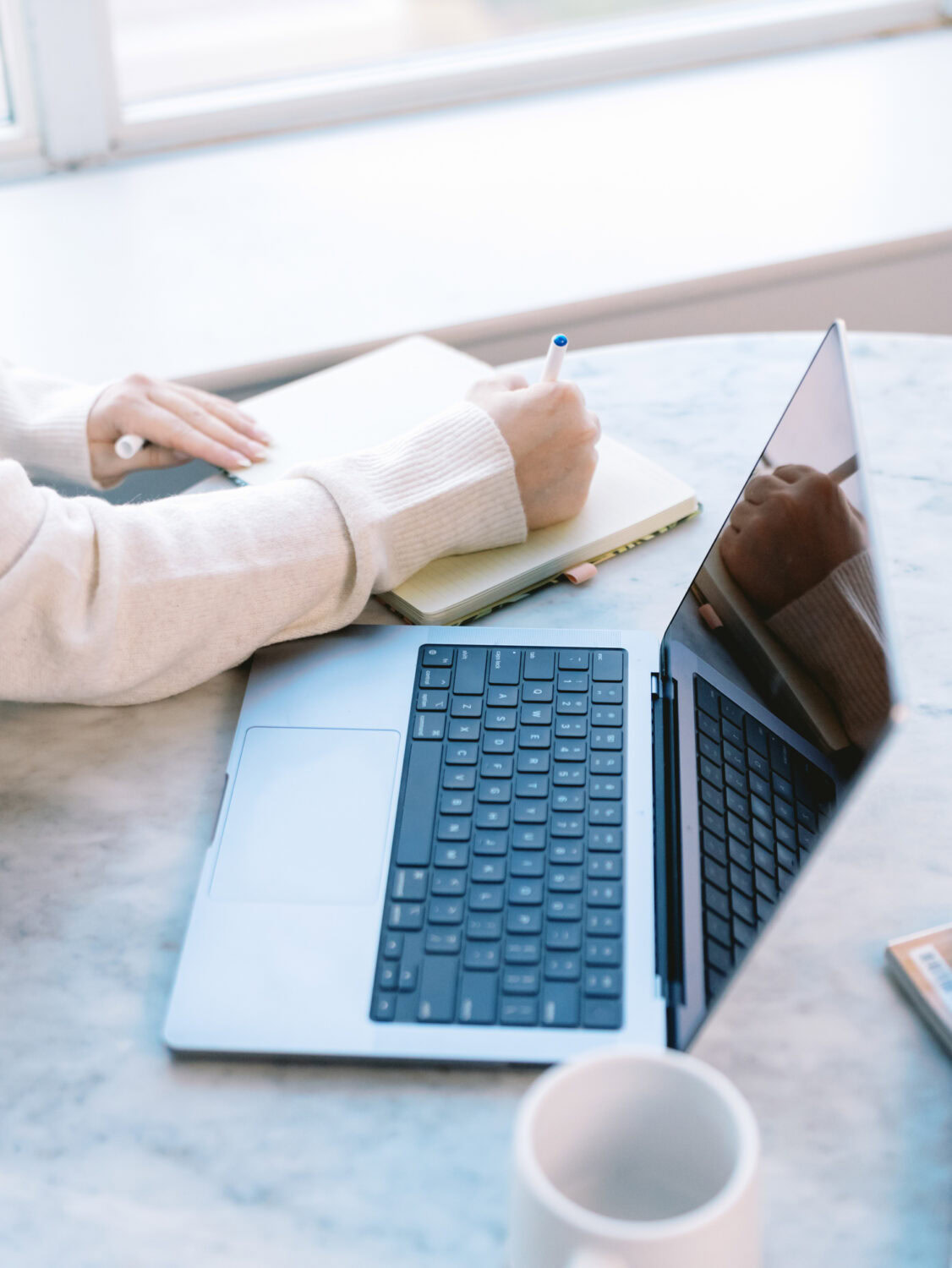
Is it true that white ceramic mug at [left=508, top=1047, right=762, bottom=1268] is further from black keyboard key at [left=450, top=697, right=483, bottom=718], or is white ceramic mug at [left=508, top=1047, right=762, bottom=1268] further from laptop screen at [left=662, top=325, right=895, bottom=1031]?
black keyboard key at [left=450, top=697, right=483, bottom=718]

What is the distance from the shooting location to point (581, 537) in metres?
0.84

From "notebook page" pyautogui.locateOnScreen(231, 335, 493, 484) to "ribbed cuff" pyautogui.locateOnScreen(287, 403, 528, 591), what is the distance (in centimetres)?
9

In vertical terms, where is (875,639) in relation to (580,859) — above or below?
above

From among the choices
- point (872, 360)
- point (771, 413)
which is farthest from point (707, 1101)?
point (872, 360)

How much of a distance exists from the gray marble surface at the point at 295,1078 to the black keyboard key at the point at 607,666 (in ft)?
0.48

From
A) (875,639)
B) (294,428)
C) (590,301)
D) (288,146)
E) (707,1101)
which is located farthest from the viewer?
(288,146)

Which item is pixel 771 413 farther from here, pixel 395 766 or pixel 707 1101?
pixel 707 1101

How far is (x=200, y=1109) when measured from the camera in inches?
21.0

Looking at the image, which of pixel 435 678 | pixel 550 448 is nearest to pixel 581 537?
pixel 550 448

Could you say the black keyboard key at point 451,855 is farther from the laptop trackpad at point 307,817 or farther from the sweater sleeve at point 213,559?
the sweater sleeve at point 213,559

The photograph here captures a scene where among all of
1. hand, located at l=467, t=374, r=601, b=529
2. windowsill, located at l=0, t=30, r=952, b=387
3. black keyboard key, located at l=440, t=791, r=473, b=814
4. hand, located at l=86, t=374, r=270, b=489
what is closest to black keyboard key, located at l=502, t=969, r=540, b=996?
black keyboard key, located at l=440, t=791, r=473, b=814

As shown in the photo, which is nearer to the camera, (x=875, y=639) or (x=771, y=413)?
(x=875, y=639)

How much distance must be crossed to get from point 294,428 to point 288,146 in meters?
0.84

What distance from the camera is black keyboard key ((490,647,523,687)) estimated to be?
2.41ft
